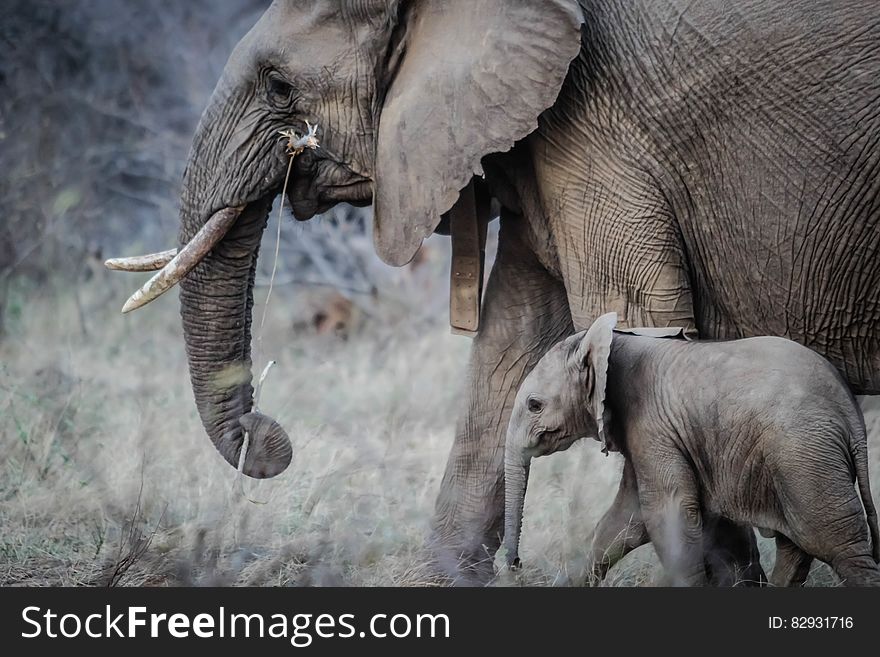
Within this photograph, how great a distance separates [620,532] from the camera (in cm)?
503

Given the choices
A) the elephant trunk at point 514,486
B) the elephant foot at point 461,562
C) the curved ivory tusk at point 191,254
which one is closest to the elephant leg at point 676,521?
the elephant trunk at point 514,486

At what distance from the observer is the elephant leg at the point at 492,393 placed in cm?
563

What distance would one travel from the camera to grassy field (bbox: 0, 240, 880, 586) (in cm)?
538

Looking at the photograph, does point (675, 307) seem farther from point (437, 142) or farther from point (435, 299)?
point (435, 299)

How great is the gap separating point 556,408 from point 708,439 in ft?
1.50

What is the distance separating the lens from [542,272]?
5.62 meters

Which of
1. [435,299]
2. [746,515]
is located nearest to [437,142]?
[746,515]

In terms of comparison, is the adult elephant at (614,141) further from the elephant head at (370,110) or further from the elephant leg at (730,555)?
the elephant leg at (730,555)

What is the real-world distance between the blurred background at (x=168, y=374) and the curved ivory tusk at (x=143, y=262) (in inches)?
27.8

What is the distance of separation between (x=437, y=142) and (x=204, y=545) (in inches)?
60.7

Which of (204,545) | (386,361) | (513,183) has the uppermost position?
(513,183)

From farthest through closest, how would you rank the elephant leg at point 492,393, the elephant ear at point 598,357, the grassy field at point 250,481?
1. the elephant leg at point 492,393
2. the grassy field at point 250,481
3. the elephant ear at point 598,357

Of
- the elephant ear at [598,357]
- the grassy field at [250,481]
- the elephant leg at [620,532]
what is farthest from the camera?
the grassy field at [250,481]

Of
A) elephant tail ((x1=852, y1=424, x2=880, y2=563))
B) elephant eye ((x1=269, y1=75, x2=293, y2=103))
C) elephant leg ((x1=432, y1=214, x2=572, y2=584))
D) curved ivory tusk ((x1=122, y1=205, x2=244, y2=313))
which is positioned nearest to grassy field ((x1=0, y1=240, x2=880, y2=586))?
elephant leg ((x1=432, y1=214, x2=572, y2=584))
